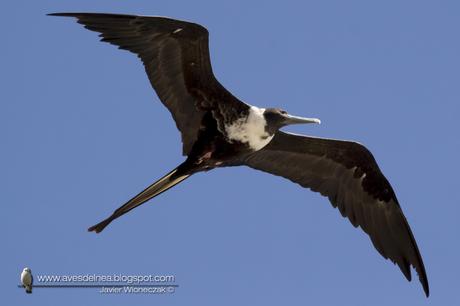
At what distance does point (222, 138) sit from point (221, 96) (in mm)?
345

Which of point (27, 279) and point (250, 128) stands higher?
point (250, 128)

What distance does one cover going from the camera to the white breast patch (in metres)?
7.70

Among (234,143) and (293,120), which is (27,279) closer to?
(234,143)

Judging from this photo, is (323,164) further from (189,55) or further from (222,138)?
(189,55)

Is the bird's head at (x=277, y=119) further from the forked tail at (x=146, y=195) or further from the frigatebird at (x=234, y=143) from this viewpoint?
the forked tail at (x=146, y=195)

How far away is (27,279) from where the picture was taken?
7883 mm

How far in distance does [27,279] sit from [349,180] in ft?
9.80

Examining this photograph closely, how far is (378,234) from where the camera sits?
8.52m

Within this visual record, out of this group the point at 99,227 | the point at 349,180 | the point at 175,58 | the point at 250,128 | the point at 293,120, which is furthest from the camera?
the point at 349,180

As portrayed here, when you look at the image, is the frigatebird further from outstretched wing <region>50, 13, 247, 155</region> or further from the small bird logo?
the small bird logo

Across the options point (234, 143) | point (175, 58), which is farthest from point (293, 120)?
point (175, 58)

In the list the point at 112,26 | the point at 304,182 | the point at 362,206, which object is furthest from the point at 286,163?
the point at 112,26

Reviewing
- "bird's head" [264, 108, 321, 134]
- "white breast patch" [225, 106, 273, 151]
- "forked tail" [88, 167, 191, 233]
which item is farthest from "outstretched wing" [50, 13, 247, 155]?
"forked tail" [88, 167, 191, 233]

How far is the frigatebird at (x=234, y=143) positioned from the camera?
7.38 metres
